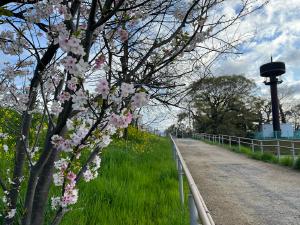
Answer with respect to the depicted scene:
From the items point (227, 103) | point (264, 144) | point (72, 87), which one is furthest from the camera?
point (227, 103)

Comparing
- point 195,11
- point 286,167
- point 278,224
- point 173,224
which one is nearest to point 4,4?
point 195,11

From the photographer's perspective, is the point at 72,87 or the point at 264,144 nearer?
the point at 72,87

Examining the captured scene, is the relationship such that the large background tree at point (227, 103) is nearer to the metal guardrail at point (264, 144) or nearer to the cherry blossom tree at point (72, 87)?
the metal guardrail at point (264, 144)

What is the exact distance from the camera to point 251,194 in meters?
8.02

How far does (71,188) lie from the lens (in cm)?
287

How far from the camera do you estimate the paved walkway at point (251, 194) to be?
6137mm

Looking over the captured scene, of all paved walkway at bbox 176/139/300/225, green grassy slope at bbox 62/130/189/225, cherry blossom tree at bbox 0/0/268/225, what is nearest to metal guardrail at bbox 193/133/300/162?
paved walkway at bbox 176/139/300/225

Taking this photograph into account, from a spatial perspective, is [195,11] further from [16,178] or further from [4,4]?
[16,178]

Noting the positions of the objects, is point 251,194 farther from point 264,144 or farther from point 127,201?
point 264,144

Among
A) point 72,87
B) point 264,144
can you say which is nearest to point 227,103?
point 264,144

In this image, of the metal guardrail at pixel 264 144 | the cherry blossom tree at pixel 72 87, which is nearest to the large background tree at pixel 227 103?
the metal guardrail at pixel 264 144

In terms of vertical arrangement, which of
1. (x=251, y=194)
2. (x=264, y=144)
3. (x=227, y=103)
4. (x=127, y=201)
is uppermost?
(x=227, y=103)

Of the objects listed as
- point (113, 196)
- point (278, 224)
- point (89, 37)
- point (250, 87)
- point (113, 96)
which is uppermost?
point (250, 87)

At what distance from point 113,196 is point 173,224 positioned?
124 cm
